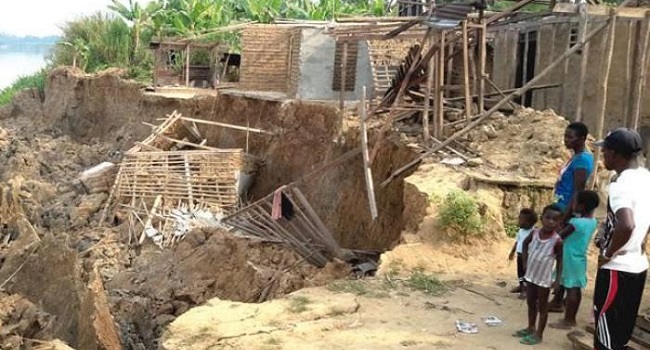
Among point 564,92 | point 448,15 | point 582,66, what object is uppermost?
point 448,15

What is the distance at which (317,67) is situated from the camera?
1853cm

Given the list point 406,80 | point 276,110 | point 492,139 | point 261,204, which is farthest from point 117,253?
point 492,139

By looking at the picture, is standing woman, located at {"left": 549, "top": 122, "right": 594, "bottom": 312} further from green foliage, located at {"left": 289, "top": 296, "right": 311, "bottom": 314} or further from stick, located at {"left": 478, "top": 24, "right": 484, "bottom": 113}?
stick, located at {"left": 478, "top": 24, "right": 484, "bottom": 113}

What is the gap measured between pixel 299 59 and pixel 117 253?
692cm

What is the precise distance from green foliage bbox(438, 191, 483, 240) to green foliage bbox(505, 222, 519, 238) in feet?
1.95

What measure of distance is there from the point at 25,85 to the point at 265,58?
1455 centimetres

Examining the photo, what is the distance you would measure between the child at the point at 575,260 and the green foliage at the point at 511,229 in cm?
287

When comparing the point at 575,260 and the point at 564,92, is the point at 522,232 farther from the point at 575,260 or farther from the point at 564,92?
the point at 564,92

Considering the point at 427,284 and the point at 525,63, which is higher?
the point at 525,63

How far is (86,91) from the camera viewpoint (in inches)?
938

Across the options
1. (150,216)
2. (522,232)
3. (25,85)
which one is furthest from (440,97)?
(25,85)

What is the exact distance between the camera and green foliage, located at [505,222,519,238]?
9086 millimetres

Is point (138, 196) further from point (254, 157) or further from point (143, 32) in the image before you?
point (143, 32)

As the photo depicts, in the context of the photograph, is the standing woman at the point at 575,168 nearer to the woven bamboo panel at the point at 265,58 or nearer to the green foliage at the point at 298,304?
the green foliage at the point at 298,304
